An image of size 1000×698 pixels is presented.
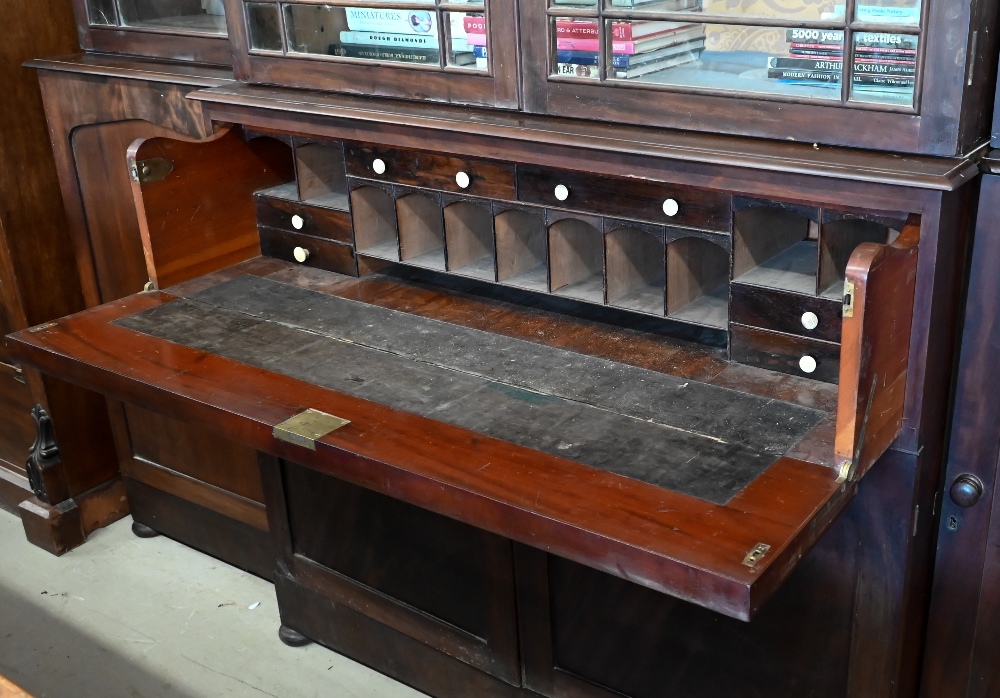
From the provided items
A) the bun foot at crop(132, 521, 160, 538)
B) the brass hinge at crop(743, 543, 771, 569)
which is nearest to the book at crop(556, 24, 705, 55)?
the brass hinge at crop(743, 543, 771, 569)

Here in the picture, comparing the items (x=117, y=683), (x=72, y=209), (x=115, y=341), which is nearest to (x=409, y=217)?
(x=115, y=341)

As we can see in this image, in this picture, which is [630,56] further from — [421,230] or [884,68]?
[421,230]

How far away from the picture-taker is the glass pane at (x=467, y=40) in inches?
79.9

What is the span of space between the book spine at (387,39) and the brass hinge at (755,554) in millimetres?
1184

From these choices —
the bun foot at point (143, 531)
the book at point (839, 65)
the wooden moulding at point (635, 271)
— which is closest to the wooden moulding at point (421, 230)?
the wooden moulding at point (635, 271)

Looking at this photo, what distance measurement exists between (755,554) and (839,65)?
2.50 ft

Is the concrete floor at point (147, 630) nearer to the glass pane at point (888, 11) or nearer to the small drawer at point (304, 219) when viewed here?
the small drawer at point (304, 219)

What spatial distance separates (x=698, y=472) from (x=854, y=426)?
225 millimetres

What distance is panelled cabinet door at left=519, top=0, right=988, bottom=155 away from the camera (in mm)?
1572

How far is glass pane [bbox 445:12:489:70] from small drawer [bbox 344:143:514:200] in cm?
18

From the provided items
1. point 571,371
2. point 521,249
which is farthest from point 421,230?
point 571,371

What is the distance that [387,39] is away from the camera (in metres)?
2.17

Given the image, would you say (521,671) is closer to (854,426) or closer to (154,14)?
(854,426)

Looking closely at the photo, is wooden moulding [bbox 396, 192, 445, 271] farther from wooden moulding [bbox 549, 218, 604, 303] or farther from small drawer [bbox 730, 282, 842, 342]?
small drawer [bbox 730, 282, 842, 342]
